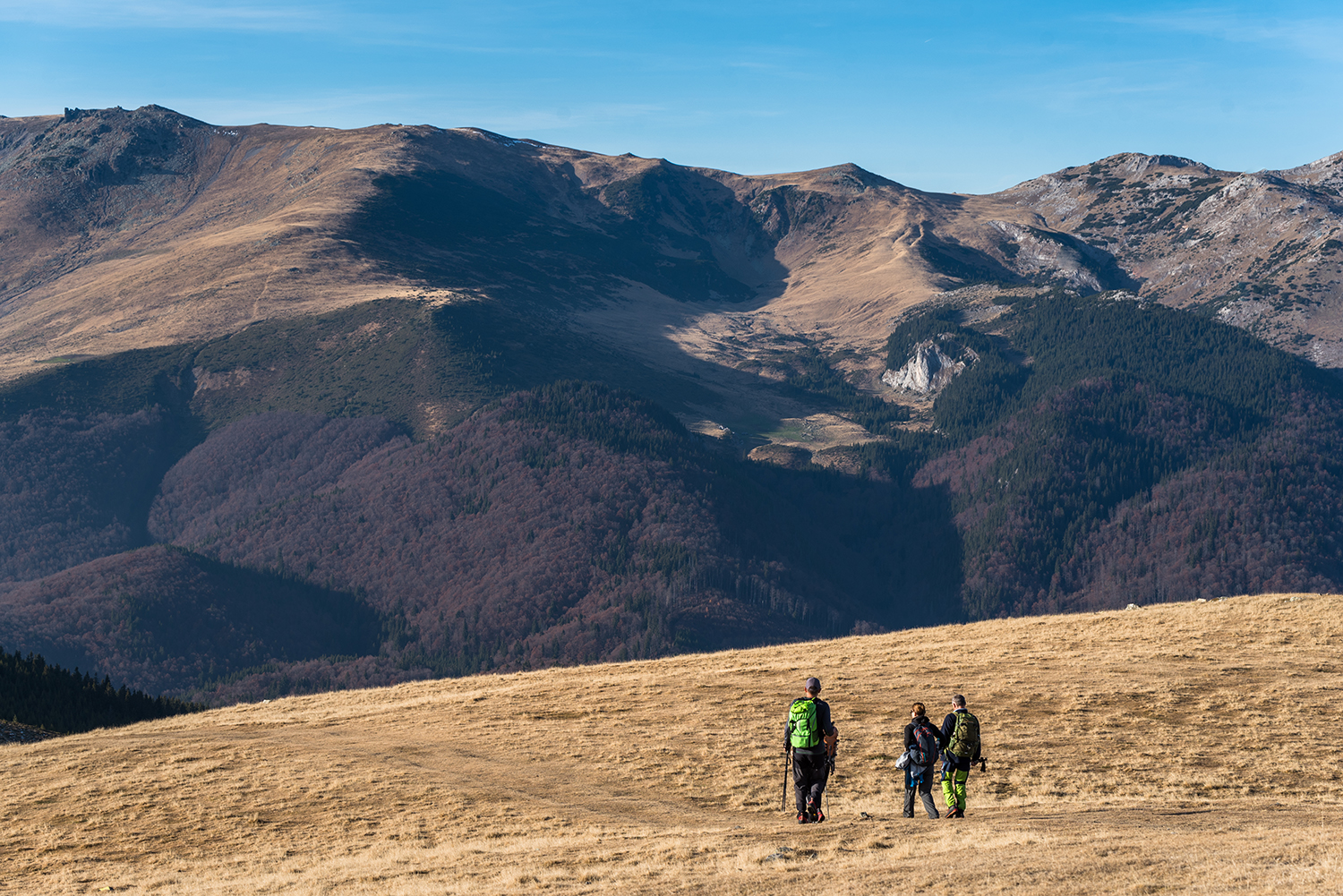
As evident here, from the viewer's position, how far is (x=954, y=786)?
31.0 metres

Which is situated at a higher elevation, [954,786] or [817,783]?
[817,783]

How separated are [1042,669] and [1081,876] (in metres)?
30.5

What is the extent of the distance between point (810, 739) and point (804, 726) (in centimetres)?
40

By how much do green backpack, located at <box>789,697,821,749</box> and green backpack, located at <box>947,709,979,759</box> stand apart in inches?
165

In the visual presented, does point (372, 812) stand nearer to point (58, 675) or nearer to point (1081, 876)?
point (1081, 876)

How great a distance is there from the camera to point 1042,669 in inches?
2087

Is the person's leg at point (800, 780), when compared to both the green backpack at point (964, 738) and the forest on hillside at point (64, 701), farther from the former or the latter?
the forest on hillside at point (64, 701)

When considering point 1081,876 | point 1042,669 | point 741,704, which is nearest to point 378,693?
point 741,704

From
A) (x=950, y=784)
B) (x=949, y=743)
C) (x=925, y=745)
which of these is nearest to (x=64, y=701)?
(x=950, y=784)

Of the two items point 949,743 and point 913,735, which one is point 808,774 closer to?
point 913,735

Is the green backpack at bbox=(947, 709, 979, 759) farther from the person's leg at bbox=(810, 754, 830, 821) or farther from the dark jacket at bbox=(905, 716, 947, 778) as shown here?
the person's leg at bbox=(810, 754, 830, 821)

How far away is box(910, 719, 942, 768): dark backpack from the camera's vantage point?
29.9m

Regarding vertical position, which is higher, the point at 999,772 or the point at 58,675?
the point at 999,772

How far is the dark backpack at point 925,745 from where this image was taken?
1177 inches
